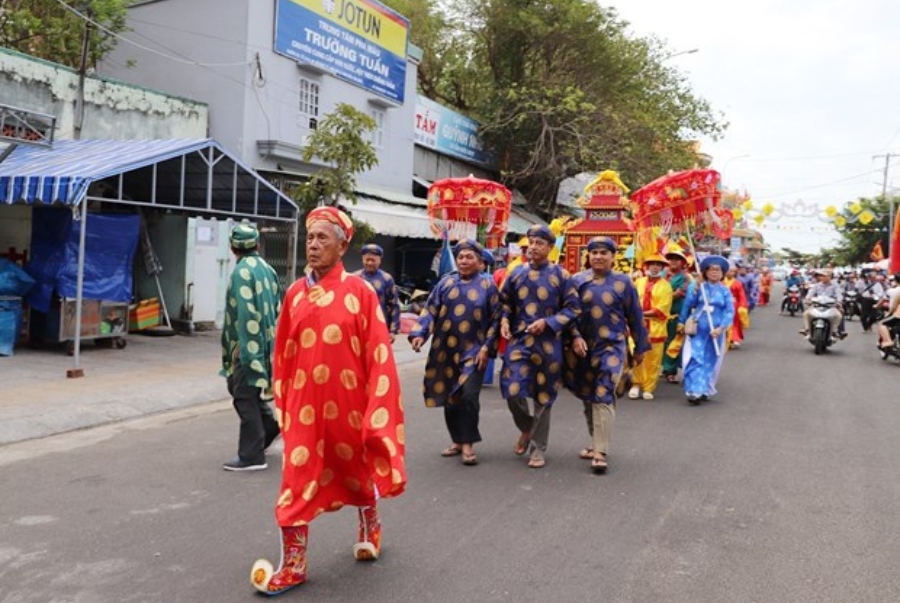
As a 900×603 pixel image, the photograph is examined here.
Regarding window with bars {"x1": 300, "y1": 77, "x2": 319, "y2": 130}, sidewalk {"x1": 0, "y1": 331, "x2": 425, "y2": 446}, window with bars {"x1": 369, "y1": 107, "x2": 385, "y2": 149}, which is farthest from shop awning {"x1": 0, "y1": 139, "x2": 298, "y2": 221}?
window with bars {"x1": 369, "y1": 107, "x2": 385, "y2": 149}

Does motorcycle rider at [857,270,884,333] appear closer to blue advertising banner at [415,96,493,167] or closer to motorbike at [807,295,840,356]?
motorbike at [807,295,840,356]

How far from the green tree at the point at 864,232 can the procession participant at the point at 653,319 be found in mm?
44430

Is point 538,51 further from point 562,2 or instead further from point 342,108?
point 342,108

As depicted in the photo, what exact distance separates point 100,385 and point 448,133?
16.2 m

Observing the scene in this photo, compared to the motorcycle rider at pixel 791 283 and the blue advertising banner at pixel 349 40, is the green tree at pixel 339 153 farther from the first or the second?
the motorcycle rider at pixel 791 283

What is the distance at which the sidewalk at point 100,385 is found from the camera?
22.5 feet

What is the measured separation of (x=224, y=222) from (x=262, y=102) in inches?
96.2

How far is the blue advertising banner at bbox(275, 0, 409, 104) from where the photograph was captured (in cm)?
1516

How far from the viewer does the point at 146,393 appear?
8078 mm

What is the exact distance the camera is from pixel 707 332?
870 centimetres

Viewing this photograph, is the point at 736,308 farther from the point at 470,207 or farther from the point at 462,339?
the point at 462,339

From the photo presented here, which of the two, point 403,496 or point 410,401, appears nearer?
point 403,496

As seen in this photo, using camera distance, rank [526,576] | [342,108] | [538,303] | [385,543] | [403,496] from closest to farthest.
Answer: [526,576] < [385,543] < [403,496] < [538,303] < [342,108]

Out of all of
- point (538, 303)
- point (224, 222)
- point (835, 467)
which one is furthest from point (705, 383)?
point (224, 222)
